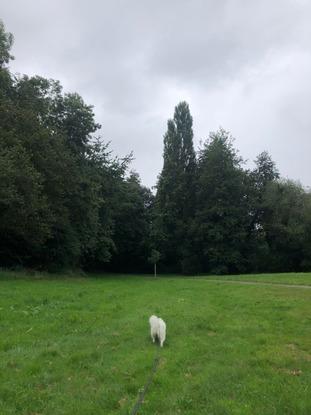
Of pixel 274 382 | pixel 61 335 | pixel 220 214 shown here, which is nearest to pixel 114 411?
pixel 274 382

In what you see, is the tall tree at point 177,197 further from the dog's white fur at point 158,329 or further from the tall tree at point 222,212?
the dog's white fur at point 158,329

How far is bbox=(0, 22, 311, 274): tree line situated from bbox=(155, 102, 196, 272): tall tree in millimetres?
137

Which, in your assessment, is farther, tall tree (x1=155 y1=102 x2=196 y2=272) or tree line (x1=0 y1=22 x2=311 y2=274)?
tall tree (x1=155 y1=102 x2=196 y2=272)

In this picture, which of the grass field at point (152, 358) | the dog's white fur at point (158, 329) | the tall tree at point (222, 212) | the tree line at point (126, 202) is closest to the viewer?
the grass field at point (152, 358)

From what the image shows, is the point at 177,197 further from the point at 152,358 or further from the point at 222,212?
the point at 152,358

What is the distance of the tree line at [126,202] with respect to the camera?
2978 centimetres

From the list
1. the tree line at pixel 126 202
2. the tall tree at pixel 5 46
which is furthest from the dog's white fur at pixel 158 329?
the tall tree at pixel 5 46

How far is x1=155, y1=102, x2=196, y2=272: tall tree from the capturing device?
202 ft

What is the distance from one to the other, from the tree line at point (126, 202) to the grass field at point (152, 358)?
13080 millimetres

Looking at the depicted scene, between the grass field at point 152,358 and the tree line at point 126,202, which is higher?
the tree line at point 126,202

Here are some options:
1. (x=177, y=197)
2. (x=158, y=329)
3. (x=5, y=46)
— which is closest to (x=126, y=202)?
(x=177, y=197)

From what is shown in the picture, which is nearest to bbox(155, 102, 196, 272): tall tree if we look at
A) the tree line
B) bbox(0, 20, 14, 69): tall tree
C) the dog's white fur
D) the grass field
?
the tree line

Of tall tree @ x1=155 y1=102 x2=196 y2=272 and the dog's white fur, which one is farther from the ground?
tall tree @ x1=155 y1=102 x2=196 y2=272

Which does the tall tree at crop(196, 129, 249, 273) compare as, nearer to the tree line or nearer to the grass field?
Result: the tree line
